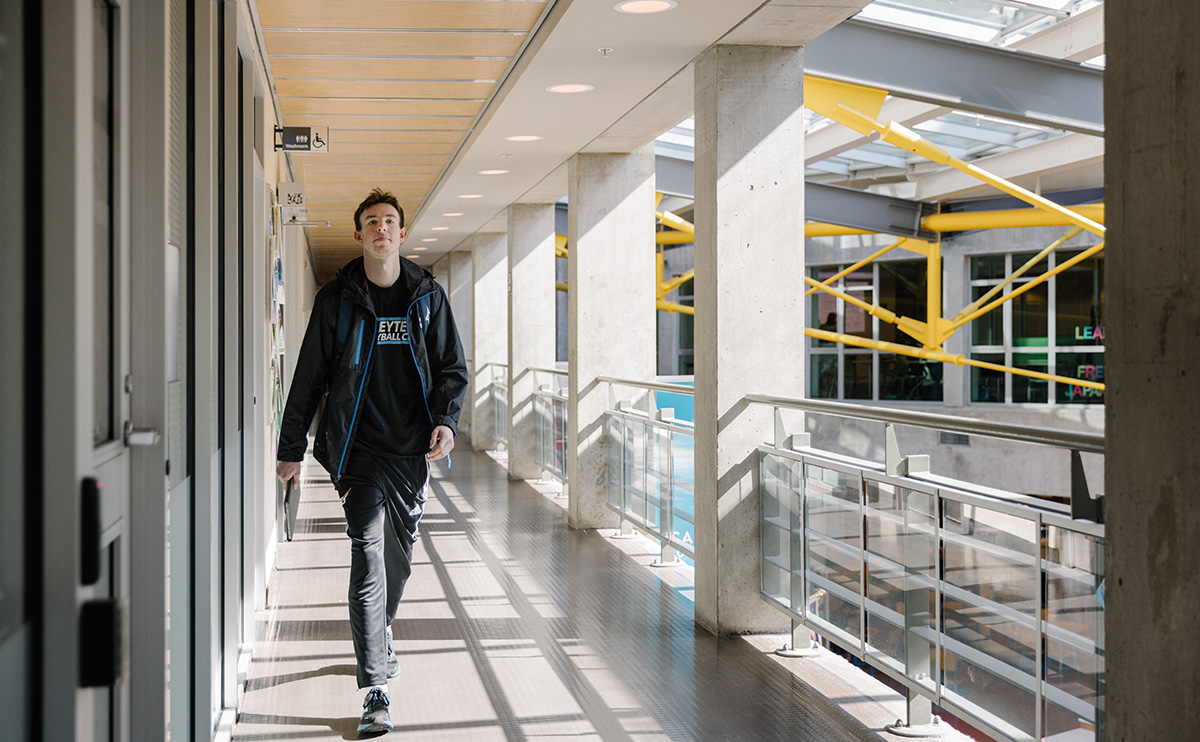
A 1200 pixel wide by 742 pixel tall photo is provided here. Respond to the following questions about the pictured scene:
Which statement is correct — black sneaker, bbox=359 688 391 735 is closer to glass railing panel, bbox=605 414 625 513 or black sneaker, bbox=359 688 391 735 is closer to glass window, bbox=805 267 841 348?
glass railing panel, bbox=605 414 625 513

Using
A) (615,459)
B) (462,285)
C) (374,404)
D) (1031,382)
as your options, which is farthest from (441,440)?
(1031,382)

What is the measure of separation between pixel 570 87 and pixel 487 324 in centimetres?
860

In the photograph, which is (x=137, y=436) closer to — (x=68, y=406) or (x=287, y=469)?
(x=68, y=406)

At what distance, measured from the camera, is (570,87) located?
579cm

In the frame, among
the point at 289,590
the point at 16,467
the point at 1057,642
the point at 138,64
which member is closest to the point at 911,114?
the point at 289,590

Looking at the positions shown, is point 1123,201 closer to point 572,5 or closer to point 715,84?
point 572,5

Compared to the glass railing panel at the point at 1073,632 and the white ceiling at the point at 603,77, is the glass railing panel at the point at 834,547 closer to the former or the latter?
the glass railing panel at the point at 1073,632

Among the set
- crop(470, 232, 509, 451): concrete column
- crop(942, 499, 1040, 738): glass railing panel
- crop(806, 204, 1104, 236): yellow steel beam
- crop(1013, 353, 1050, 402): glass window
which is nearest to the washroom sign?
crop(942, 499, 1040, 738): glass railing panel

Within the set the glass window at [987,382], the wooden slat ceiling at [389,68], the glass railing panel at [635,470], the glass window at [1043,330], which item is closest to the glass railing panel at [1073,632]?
the wooden slat ceiling at [389,68]

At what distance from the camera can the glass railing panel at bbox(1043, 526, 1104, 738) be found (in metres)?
2.73

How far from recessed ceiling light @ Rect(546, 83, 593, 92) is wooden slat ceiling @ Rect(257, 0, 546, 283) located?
29 centimetres

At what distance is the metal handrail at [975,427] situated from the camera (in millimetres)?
2689

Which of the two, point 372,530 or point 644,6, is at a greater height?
point 644,6

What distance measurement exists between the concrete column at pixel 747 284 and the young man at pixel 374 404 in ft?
5.55
